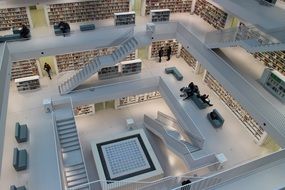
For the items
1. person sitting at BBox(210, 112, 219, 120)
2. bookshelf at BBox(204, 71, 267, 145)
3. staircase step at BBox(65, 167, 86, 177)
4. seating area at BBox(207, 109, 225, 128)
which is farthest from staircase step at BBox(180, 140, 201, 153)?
staircase step at BBox(65, 167, 86, 177)

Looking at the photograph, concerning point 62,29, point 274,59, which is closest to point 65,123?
point 62,29

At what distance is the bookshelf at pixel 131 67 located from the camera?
16000mm

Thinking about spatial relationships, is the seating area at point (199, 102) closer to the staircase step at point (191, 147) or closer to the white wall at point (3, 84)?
the staircase step at point (191, 147)

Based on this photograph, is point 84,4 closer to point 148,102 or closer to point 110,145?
point 148,102

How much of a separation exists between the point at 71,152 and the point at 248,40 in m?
10.3

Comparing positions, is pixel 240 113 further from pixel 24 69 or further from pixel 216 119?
pixel 24 69

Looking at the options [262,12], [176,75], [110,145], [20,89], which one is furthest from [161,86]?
[20,89]

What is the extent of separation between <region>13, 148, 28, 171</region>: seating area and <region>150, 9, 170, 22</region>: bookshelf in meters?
11.5

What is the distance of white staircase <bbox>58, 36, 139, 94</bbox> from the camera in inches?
568

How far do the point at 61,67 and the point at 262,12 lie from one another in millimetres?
12214

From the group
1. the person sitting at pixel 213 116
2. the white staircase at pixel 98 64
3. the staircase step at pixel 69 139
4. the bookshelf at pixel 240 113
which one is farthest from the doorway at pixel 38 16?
the person sitting at pixel 213 116

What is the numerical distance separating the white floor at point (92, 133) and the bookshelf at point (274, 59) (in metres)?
3.37

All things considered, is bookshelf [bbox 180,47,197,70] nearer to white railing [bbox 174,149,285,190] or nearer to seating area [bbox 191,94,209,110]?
seating area [bbox 191,94,209,110]

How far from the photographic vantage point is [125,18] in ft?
54.7
